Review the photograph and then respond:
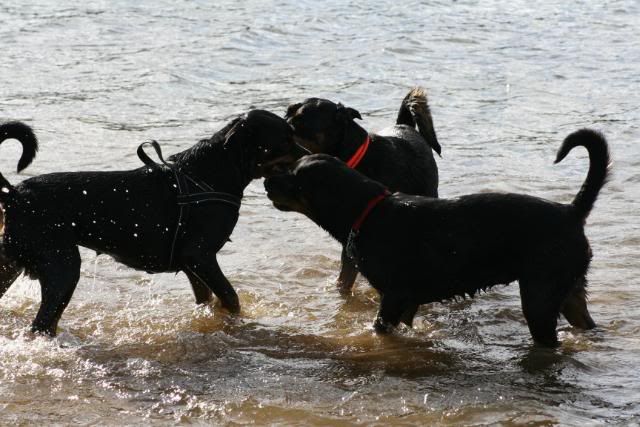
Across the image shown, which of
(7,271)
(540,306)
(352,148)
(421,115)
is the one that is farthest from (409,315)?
(7,271)

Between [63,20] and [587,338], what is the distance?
1312 cm

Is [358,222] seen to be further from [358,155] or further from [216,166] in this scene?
[358,155]

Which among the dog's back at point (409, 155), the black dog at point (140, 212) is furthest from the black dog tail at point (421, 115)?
the black dog at point (140, 212)

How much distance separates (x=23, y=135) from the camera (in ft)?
22.9

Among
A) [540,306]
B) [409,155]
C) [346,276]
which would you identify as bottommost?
[346,276]

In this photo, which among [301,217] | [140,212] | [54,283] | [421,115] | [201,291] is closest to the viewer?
[54,283]

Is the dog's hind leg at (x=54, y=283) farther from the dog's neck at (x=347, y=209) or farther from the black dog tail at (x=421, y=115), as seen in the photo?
the black dog tail at (x=421, y=115)

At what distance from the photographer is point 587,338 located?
7.05 meters

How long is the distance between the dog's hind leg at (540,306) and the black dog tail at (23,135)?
10.9ft

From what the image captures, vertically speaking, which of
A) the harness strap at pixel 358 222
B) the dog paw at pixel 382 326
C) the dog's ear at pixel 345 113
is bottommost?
the dog paw at pixel 382 326

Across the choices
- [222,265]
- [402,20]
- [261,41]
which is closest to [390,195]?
[222,265]

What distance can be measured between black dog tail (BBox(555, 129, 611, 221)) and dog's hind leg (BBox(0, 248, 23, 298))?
11.8 ft

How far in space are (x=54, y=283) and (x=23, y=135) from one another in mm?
1021

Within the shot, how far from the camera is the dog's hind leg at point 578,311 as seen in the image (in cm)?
690
